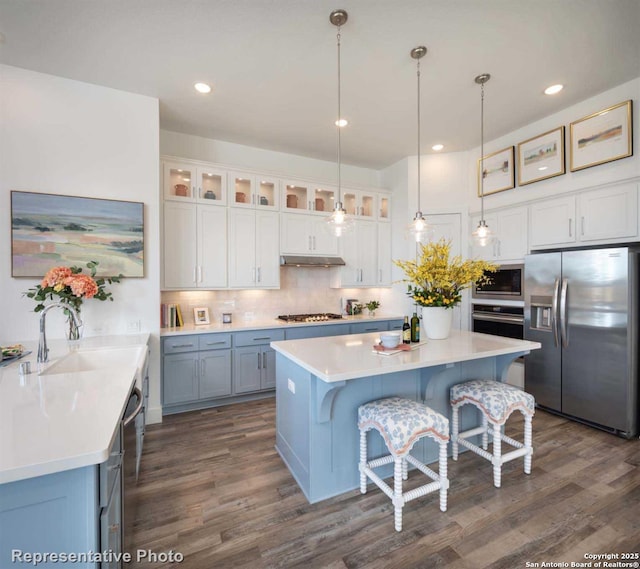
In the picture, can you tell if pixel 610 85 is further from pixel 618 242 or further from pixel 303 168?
pixel 303 168

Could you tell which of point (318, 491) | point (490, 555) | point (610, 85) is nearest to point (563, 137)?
point (610, 85)

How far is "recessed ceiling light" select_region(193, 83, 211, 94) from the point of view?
2.89m

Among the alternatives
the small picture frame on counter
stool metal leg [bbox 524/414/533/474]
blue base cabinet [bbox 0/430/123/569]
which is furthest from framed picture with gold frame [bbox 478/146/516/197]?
blue base cabinet [bbox 0/430/123/569]

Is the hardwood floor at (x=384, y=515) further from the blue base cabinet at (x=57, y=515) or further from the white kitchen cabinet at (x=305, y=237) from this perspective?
the white kitchen cabinet at (x=305, y=237)

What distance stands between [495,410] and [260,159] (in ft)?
13.2

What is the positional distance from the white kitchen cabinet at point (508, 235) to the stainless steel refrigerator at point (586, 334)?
40 centimetres

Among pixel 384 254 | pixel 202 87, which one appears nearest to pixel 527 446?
pixel 384 254

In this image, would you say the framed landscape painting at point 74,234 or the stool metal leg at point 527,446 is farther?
the framed landscape painting at point 74,234

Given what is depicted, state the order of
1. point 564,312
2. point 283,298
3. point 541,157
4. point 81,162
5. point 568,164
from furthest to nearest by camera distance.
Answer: point 283,298
point 541,157
point 568,164
point 564,312
point 81,162

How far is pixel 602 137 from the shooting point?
10.2 feet

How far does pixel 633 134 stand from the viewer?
2902 mm

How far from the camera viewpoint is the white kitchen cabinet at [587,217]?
116 inches

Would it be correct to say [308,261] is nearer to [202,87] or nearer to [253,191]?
[253,191]

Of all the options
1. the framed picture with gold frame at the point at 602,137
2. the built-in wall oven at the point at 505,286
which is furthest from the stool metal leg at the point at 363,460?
the framed picture with gold frame at the point at 602,137
